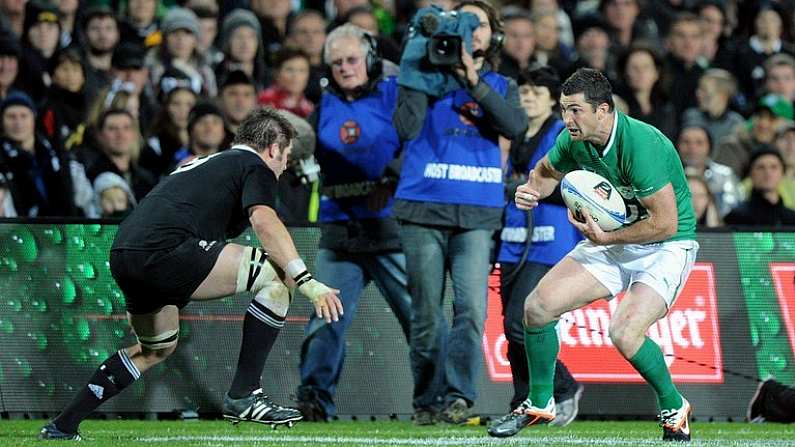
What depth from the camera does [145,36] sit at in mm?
14055

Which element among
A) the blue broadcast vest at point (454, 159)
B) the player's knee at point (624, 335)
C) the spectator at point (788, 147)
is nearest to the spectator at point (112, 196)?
the blue broadcast vest at point (454, 159)

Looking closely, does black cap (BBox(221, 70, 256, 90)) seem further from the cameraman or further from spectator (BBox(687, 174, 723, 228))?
spectator (BBox(687, 174, 723, 228))

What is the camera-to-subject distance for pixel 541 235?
9.58 meters

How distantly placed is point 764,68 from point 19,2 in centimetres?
772

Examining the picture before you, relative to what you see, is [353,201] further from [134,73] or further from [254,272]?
[134,73]

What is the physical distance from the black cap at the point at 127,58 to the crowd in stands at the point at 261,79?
0.01 meters

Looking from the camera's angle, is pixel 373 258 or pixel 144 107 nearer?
pixel 373 258

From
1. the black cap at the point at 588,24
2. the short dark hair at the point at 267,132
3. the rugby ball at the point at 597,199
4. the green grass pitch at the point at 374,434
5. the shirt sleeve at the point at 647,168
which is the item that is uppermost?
the black cap at the point at 588,24

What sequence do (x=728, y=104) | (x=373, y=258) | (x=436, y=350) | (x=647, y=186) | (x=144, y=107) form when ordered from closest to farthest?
(x=647, y=186)
(x=436, y=350)
(x=373, y=258)
(x=144, y=107)
(x=728, y=104)

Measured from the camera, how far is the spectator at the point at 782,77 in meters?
15.1

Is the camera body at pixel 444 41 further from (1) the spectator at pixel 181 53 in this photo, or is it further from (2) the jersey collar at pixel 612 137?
(1) the spectator at pixel 181 53

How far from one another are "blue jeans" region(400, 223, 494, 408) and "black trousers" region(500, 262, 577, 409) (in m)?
0.27

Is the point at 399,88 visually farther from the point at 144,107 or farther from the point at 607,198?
the point at 144,107

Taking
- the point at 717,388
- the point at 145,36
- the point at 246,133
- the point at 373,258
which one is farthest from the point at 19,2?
the point at 717,388
